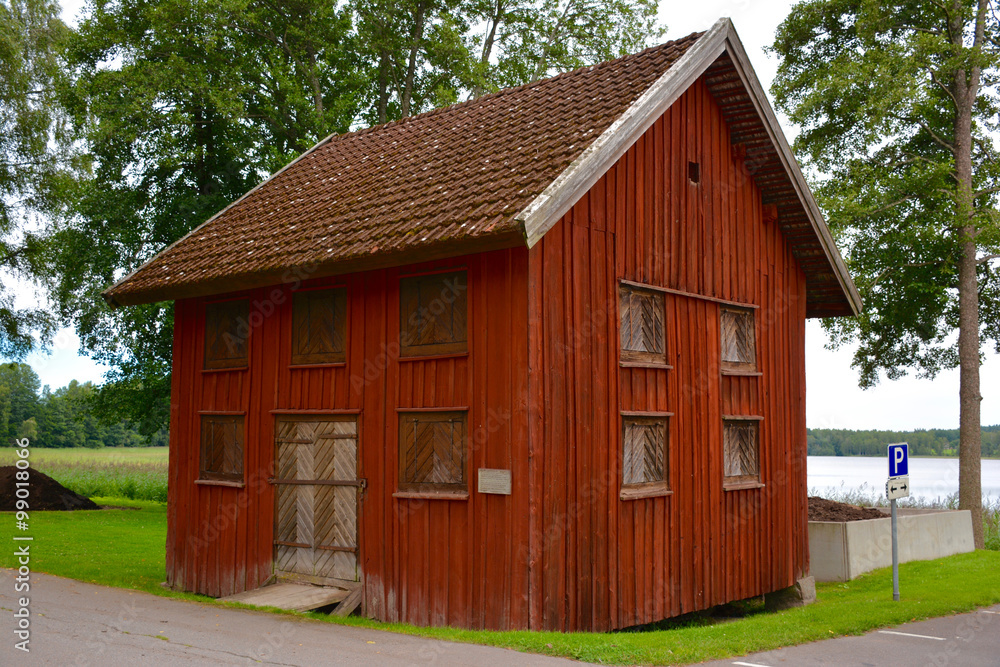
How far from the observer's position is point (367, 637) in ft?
33.9

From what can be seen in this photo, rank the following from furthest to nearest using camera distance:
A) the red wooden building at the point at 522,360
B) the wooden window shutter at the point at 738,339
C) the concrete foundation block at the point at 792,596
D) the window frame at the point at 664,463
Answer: the concrete foundation block at the point at 792,596
the wooden window shutter at the point at 738,339
the window frame at the point at 664,463
the red wooden building at the point at 522,360

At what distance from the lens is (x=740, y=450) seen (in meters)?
14.4

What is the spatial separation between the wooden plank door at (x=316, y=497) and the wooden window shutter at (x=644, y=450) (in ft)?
11.7

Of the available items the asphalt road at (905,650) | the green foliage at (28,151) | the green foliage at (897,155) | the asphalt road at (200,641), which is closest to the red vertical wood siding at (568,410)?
the asphalt road at (200,641)

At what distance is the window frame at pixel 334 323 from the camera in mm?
12891

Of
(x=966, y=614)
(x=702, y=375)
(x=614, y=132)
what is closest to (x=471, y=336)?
(x=614, y=132)

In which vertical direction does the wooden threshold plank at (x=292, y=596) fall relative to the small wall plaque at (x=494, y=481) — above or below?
below

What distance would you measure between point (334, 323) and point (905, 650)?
8.31 metres

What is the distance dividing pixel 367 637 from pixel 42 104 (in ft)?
85.2

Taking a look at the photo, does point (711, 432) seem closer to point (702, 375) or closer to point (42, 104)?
point (702, 375)

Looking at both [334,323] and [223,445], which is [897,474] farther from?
[223,445]

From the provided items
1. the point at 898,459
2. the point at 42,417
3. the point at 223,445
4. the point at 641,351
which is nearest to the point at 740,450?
the point at 898,459

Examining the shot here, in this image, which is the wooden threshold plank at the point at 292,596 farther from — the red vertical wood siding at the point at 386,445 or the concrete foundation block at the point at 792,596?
the concrete foundation block at the point at 792,596

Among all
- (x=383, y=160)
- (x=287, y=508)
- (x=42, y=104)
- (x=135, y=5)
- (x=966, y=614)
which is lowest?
(x=966, y=614)
